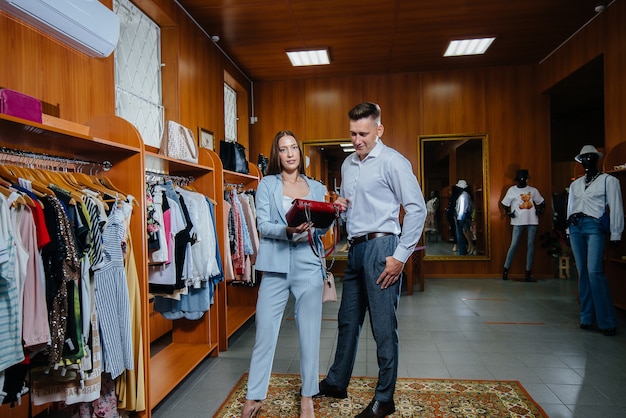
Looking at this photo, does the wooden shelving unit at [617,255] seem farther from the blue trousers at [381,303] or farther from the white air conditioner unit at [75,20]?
the white air conditioner unit at [75,20]

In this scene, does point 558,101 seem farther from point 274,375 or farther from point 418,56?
point 274,375

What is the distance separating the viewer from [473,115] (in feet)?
22.1

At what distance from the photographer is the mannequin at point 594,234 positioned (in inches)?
144

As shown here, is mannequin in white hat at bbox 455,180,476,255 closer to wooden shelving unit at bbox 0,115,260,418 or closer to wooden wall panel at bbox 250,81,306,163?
wooden wall panel at bbox 250,81,306,163

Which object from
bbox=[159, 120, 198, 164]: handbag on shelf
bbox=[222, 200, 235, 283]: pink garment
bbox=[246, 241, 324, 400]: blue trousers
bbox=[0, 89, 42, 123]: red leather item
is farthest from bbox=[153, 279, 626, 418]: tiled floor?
bbox=[0, 89, 42, 123]: red leather item

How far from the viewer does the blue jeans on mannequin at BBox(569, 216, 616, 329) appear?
3.69 metres

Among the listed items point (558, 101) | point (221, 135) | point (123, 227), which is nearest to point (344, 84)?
point (221, 135)

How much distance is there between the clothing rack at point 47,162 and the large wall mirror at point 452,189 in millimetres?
5354

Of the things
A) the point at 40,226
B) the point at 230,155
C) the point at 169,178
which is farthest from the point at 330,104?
the point at 40,226

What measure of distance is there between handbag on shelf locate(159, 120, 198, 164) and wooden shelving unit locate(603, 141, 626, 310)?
157 inches

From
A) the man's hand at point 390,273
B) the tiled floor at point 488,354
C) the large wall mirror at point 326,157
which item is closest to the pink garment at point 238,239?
the tiled floor at point 488,354

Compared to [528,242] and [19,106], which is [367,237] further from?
[528,242]

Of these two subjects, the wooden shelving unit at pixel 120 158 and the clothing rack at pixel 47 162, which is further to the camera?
the wooden shelving unit at pixel 120 158

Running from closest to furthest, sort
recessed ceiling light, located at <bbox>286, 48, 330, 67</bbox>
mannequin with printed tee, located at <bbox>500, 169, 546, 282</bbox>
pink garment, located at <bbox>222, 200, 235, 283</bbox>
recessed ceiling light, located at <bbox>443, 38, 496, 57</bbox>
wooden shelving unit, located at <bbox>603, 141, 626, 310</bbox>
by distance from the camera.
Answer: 1. pink garment, located at <bbox>222, 200, 235, 283</bbox>
2. wooden shelving unit, located at <bbox>603, 141, 626, 310</bbox>
3. recessed ceiling light, located at <bbox>443, 38, 496, 57</bbox>
4. recessed ceiling light, located at <bbox>286, 48, 330, 67</bbox>
5. mannequin with printed tee, located at <bbox>500, 169, 546, 282</bbox>
